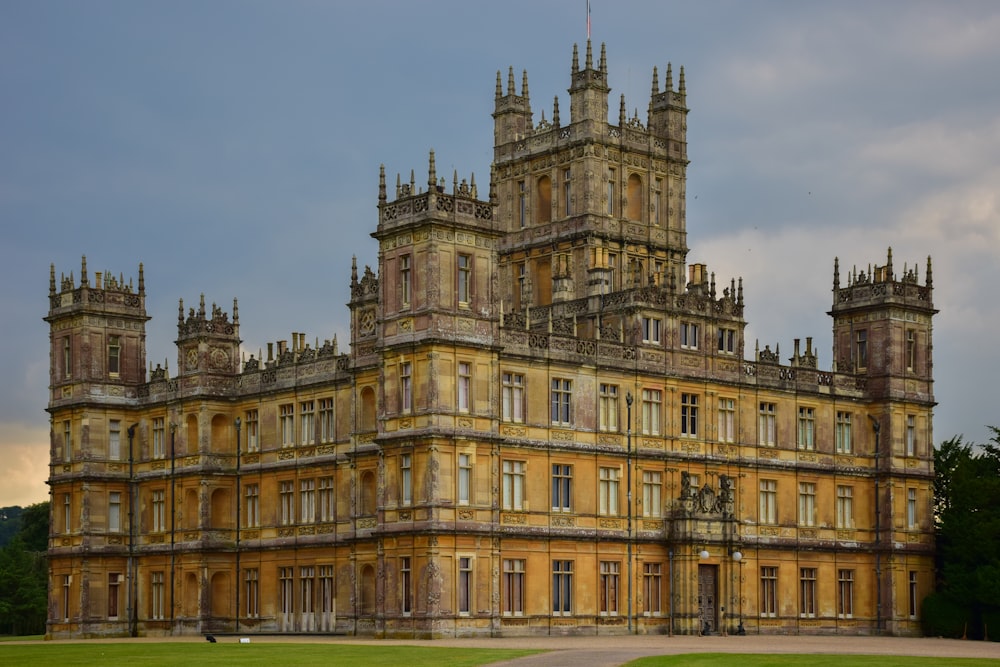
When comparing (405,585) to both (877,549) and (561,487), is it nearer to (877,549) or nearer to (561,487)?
(561,487)

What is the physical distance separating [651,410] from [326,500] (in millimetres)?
14795

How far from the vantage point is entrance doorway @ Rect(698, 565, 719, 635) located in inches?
2874

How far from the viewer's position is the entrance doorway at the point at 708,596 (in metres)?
73.0

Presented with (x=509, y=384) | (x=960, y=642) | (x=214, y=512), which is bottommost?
(x=960, y=642)

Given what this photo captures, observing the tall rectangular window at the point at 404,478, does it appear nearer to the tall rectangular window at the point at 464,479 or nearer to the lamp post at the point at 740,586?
the tall rectangular window at the point at 464,479

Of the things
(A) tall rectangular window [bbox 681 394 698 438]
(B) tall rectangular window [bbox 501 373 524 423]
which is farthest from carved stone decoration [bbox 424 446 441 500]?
(A) tall rectangular window [bbox 681 394 698 438]

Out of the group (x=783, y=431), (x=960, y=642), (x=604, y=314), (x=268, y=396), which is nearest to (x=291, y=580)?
(x=268, y=396)

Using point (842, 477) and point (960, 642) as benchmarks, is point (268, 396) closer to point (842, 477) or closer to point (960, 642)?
point (842, 477)

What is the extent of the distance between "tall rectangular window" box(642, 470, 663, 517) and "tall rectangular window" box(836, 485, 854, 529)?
11.4 m

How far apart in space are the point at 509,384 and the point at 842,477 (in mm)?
20685

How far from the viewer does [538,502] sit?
68.6 m

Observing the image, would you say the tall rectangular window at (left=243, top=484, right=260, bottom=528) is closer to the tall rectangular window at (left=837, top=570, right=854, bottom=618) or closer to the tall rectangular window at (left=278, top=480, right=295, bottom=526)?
the tall rectangular window at (left=278, top=480, right=295, bottom=526)

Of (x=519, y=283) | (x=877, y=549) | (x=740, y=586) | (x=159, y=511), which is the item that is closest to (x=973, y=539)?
(x=877, y=549)

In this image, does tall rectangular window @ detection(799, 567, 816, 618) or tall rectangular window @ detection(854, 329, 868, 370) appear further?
tall rectangular window @ detection(854, 329, 868, 370)
